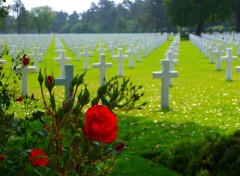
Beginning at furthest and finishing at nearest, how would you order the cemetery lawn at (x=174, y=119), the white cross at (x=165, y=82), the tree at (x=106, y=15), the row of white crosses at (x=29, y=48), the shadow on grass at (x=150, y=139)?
the tree at (x=106, y=15)
the row of white crosses at (x=29, y=48)
the white cross at (x=165, y=82)
the cemetery lawn at (x=174, y=119)
the shadow on grass at (x=150, y=139)

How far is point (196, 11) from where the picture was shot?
55.1 metres

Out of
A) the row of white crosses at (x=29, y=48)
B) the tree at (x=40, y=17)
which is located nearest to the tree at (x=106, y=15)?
the tree at (x=40, y=17)

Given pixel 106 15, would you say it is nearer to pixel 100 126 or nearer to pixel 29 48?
pixel 29 48

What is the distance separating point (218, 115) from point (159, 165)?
3570mm

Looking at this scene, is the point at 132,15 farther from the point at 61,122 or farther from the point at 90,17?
the point at 61,122

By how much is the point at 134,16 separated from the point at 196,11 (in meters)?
72.4

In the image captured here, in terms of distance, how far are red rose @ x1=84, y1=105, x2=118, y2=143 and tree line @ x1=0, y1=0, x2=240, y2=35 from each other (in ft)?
32.0

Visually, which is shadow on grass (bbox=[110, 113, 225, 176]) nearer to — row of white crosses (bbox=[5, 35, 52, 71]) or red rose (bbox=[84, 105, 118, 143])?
red rose (bbox=[84, 105, 118, 143])

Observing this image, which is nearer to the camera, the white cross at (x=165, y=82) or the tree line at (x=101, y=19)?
the white cross at (x=165, y=82)

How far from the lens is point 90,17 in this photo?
138625mm

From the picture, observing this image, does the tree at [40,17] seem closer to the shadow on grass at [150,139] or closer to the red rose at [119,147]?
the shadow on grass at [150,139]

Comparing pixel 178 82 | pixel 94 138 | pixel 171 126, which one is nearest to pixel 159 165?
pixel 171 126

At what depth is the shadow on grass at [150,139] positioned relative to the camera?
236 inches

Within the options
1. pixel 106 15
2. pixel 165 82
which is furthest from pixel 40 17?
pixel 165 82
